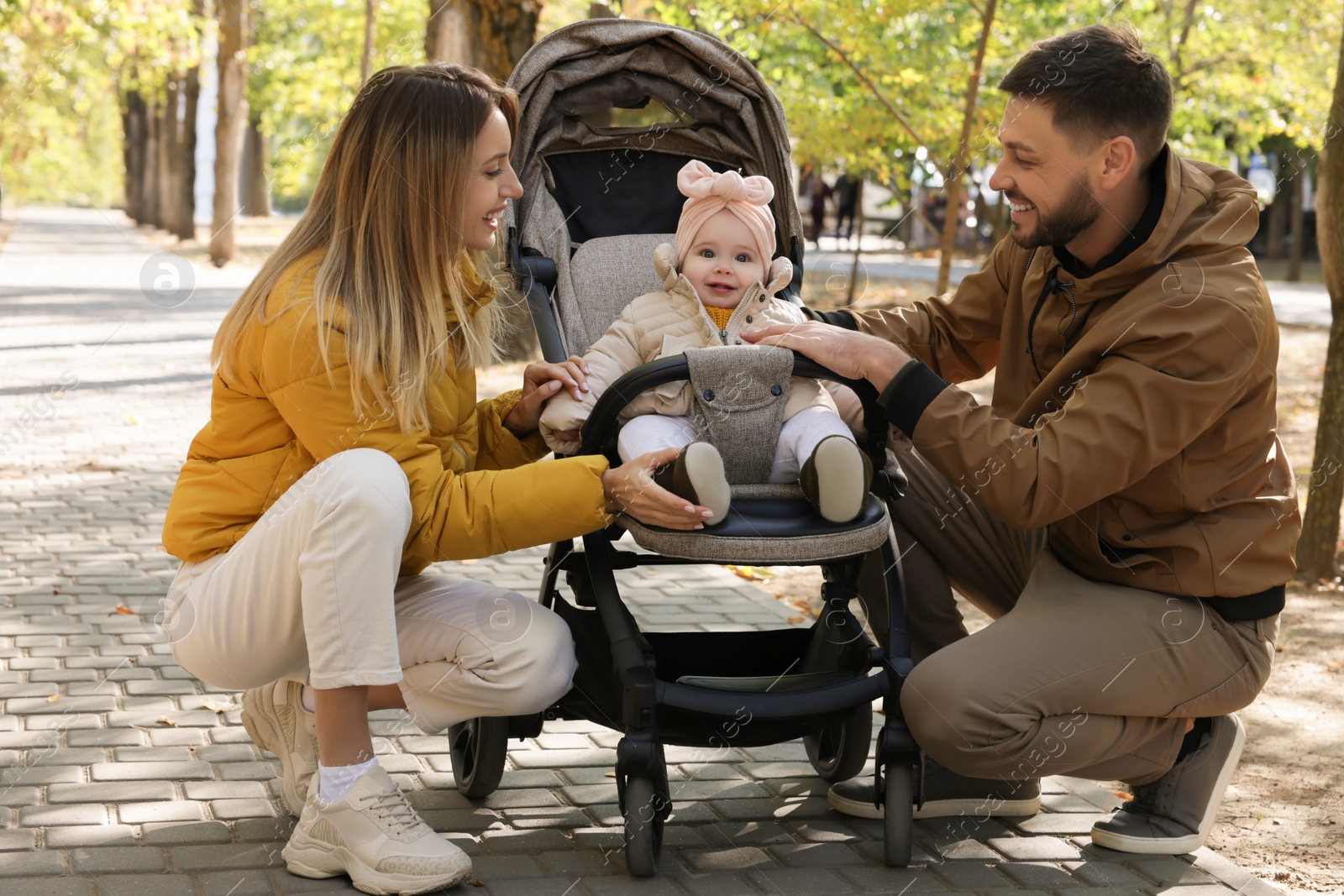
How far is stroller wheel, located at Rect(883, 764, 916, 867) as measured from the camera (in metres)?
2.96

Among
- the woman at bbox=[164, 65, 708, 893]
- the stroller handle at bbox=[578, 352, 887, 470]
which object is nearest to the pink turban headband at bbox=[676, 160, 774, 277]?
the stroller handle at bbox=[578, 352, 887, 470]

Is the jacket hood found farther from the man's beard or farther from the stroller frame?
the stroller frame

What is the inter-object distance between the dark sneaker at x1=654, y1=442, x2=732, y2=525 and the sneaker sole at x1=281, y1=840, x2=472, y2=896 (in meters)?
0.95

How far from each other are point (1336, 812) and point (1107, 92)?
2.07 m

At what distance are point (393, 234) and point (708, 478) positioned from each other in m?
0.93

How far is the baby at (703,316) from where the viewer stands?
3246 mm

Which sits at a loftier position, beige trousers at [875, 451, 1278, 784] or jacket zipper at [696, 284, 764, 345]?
jacket zipper at [696, 284, 764, 345]

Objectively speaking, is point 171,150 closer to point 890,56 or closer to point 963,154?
point 890,56

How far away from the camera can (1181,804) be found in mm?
3207

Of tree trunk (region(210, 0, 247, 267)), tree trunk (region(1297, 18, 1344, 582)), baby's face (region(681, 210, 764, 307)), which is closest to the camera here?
baby's face (region(681, 210, 764, 307))

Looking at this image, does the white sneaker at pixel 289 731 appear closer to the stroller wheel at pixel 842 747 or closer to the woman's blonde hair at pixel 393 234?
the woman's blonde hair at pixel 393 234

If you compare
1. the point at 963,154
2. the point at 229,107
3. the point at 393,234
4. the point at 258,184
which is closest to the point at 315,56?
the point at 229,107

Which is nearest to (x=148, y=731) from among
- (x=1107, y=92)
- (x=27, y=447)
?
(x=1107, y=92)

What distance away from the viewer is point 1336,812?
11.6 feet
